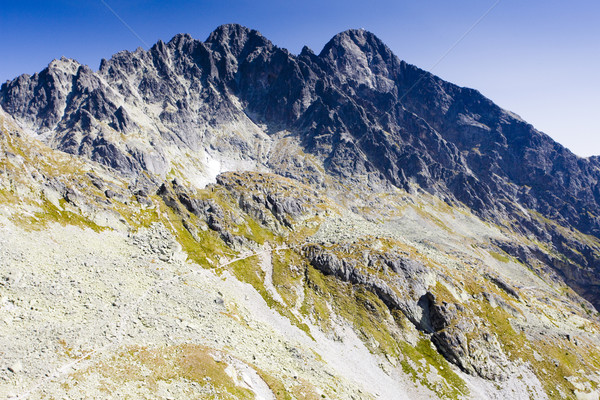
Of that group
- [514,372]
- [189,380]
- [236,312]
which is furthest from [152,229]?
[514,372]

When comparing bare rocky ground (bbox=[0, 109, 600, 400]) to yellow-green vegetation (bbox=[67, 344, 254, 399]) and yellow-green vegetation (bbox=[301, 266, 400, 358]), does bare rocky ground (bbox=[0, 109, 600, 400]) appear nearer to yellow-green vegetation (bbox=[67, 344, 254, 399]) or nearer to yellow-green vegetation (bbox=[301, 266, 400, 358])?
yellow-green vegetation (bbox=[67, 344, 254, 399])

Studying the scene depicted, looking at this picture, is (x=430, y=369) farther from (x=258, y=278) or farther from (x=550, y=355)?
(x=258, y=278)

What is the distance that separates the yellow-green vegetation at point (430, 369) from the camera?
67.9 m

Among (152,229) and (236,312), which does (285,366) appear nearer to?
(236,312)

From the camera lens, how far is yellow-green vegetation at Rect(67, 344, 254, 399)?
3325cm

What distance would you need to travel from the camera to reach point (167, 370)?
3681cm

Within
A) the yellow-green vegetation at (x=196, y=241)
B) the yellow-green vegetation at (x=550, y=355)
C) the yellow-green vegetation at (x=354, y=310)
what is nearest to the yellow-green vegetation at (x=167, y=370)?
the yellow-green vegetation at (x=354, y=310)

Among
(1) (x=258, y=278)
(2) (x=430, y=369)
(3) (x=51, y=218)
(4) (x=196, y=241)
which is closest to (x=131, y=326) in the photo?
(3) (x=51, y=218)

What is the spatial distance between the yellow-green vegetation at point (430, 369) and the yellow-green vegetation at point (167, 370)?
49112mm

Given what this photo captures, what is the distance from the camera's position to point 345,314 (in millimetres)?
84812

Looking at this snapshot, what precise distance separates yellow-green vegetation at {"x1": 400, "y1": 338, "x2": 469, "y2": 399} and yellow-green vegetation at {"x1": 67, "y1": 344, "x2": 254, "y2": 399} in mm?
49112

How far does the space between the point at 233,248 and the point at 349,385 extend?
6164 cm

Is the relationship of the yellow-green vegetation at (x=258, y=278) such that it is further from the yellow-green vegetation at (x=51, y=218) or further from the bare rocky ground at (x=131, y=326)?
the yellow-green vegetation at (x=51, y=218)

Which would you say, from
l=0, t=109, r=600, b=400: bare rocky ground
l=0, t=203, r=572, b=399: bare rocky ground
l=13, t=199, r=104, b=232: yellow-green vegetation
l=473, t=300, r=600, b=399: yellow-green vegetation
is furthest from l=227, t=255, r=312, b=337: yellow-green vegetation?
l=473, t=300, r=600, b=399: yellow-green vegetation
